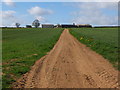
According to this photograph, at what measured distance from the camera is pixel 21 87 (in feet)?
19.8

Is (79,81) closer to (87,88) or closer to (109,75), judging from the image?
(87,88)

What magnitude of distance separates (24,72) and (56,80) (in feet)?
6.30

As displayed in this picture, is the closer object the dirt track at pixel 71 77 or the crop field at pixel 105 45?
the dirt track at pixel 71 77

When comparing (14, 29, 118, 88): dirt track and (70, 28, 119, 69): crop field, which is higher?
(70, 28, 119, 69): crop field

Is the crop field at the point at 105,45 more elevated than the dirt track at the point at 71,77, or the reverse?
the crop field at the point at 105,45

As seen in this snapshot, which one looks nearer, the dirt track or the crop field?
the dirt track

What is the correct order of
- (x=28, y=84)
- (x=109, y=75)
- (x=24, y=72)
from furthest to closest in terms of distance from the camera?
(x=24, y=72)
(x=109, y=75)
(x=28, y=84)

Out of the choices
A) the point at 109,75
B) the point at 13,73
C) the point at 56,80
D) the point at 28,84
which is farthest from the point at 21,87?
the point at 109,75

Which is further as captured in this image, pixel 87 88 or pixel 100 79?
pixel 100 79

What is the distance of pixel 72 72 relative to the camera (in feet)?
25.7

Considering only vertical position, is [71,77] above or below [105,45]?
below

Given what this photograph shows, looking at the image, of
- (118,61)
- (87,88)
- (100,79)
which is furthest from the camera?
(118,61)

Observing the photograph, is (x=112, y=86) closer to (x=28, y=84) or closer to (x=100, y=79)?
(x=100, y=79)

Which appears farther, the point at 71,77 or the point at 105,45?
the point at 105,45
